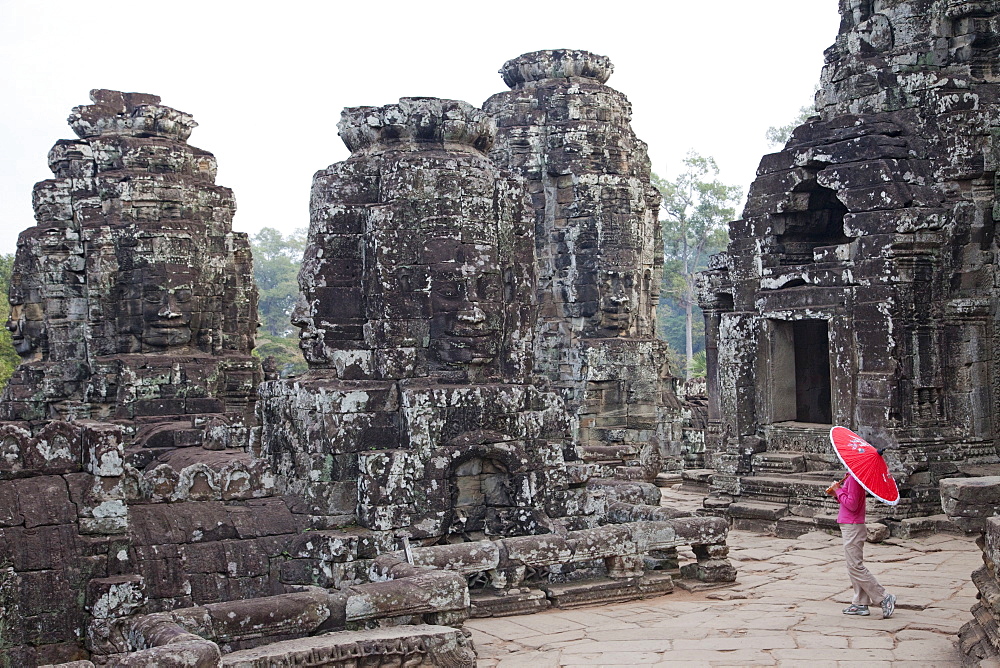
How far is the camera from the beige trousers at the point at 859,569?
7.51 meters

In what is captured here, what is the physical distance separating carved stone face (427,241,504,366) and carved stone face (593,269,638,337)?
360 inches

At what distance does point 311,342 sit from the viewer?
341 inches

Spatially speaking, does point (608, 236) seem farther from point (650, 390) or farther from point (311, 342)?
point (311, 342)

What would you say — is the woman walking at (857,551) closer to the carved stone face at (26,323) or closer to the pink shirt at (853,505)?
the pink shirt at (853,505)

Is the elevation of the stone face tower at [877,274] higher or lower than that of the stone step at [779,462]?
higher

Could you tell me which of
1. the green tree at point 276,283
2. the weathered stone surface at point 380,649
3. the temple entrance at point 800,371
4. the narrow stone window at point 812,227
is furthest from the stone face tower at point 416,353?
the green tree at point 276,283

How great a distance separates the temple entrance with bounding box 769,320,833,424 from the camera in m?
12.8

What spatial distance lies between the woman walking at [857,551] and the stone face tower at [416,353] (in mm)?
2333

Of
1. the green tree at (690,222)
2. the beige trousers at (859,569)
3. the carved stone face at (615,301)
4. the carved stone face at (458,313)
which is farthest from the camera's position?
the green tree at (690,222)

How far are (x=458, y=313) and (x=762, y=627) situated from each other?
3.25 metres

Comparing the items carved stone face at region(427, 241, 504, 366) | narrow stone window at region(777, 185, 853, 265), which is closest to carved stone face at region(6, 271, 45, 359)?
carved stone face at region(427, 241, 504, 366)

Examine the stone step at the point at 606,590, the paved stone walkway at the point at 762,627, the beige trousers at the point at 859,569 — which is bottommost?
the paved stone walkway at the point at 762,627

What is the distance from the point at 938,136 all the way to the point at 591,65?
7.54 metres

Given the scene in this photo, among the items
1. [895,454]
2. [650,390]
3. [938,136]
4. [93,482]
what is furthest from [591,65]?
[93,482]
